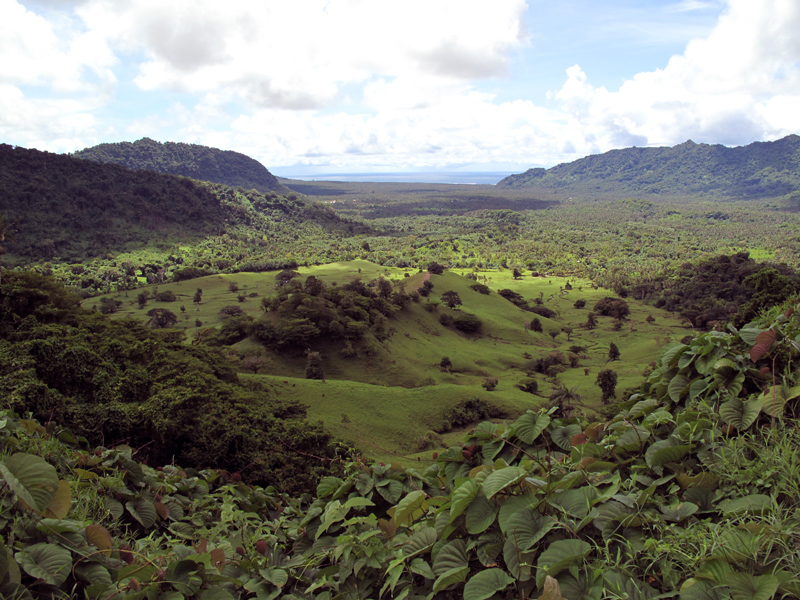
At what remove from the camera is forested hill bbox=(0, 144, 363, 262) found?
4203 inches

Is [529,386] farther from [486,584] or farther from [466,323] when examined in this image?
[486,584]

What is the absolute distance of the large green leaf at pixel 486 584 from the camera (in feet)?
8.70

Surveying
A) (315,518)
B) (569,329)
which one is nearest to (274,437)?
(315,518)

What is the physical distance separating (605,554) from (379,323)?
37405 millimetres

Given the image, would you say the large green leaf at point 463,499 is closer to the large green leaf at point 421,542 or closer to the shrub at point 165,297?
the large green leaf at point 421,542

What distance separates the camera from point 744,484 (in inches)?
122

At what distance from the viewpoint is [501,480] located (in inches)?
118

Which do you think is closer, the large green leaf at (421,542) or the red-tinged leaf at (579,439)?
the large green leaf at (421,542)

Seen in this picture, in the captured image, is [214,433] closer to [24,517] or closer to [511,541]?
[24,517]

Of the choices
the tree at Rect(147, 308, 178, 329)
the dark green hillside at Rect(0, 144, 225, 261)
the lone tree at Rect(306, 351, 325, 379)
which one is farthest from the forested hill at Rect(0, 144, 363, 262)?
the lone tree at Rect(306, 351, 325, 379)

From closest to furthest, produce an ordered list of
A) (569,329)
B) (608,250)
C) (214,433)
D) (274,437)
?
(214,433) → (274,437) → (569,329) → (608,250)

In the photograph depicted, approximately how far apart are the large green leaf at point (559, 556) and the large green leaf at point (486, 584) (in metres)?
0.18

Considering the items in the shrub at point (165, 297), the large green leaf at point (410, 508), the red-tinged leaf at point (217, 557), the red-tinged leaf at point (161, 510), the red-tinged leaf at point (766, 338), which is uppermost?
the red-tinged leaf at point (766, 338)

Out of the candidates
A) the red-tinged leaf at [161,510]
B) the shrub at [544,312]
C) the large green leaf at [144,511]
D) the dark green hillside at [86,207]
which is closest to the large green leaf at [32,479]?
the large green leaf at [144,511]
